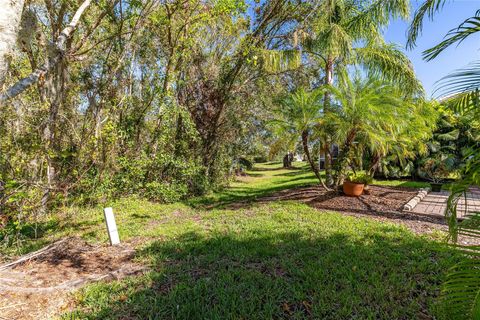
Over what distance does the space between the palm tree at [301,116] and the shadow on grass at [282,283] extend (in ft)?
11.8

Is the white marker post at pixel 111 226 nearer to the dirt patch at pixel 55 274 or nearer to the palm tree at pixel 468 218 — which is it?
the dirt patch at pixel 55 274

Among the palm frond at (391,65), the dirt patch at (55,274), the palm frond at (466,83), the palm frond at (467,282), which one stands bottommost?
the dirt patch at (55,274)

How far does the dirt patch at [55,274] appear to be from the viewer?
262 centimetres

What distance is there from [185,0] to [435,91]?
7085mm

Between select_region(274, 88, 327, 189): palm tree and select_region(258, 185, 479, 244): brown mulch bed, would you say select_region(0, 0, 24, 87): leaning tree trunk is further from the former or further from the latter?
select_region(258, 185, 479, 244): brown mulch bed

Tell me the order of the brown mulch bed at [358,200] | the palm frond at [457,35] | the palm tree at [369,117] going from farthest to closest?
the brown mulch bed at [358,200]
the palm tree at [369,117]
the palm frond at [457,35]

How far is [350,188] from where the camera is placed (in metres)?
7.29

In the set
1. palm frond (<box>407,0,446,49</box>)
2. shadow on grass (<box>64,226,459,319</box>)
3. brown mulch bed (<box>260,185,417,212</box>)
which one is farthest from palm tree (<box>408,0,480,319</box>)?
brown mulch bed (<box>260,185,417,212</box>)

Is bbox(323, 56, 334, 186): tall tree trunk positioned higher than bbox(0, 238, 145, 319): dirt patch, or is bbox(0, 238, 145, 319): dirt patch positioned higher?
bbox(323, 56, 334, 186): tall tree trunk

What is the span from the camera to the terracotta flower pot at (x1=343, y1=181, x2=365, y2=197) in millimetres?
7230

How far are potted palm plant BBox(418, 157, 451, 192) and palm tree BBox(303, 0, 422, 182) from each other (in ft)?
12.5

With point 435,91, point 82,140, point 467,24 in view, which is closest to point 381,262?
point 435,91

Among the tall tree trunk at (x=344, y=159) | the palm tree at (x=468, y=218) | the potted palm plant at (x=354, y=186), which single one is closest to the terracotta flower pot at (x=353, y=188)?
the potted palm plant at (x=354, y=186)

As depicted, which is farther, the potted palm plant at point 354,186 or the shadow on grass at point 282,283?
the potted palm plant at point 354,186
